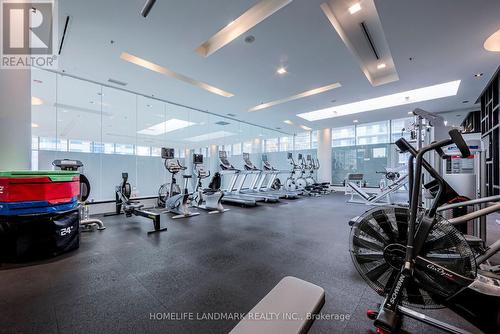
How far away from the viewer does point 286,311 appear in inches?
32.3

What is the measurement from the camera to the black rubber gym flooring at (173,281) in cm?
159

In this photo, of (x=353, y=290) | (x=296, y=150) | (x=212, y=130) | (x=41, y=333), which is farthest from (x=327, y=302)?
(x=296, y=150)

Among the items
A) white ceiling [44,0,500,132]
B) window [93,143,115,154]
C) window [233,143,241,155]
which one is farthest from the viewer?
window [233,143,241,155]

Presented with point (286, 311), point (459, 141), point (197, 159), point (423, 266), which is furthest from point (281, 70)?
point (286, 311)

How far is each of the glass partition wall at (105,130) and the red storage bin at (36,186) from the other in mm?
2980

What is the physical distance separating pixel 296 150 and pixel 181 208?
9.33 m

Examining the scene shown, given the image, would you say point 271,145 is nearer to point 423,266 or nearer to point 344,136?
point 344,136

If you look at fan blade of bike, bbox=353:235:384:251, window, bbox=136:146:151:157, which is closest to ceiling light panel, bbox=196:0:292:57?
fan blade of bike, bbox=353:235:384:251

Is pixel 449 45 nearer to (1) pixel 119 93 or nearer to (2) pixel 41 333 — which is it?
(2) pixel 41 333

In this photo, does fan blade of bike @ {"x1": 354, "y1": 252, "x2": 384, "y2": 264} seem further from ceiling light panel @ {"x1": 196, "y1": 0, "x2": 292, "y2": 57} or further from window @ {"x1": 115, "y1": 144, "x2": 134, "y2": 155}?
window @ {"x1": 115, "y1": 144, "x2": 134, "y2": 155}

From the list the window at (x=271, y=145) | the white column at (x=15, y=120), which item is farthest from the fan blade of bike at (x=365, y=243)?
the window at (x=271, y=145)

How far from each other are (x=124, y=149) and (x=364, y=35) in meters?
6.79

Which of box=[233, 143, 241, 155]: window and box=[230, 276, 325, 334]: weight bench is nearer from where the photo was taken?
box=[230, 276, 325, 334]: weight bench

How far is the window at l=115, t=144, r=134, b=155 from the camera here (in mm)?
6109
